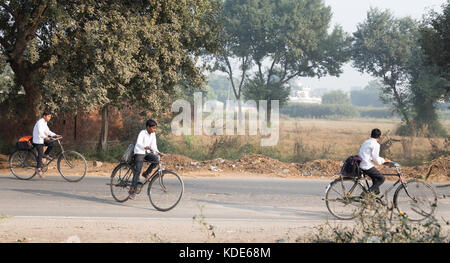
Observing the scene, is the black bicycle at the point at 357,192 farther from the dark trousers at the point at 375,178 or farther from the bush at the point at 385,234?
the bush at the point at 385,234

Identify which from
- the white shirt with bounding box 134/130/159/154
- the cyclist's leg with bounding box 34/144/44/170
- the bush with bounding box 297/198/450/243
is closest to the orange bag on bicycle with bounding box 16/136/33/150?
the cyclist's leg with bounding box 34/144/44/170

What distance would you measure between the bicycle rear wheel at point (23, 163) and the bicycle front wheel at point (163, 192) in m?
5.84

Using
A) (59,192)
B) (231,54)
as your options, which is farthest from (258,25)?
(59,192)

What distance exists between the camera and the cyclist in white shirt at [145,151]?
1073 cm

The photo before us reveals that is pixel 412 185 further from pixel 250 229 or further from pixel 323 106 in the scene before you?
pixel 323 106

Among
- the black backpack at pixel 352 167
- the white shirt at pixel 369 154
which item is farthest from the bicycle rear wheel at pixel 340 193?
the white shirt at pixel 369 154

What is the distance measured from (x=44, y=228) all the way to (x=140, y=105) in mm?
11197

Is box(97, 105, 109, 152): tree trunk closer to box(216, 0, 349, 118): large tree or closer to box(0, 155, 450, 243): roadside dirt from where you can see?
box(0, 155, 450, 243): roadside dirt

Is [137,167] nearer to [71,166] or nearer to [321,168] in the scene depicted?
[71,166]

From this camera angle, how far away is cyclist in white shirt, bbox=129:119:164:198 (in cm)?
1073

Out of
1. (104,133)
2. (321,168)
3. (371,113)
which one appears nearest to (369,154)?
(321,168)

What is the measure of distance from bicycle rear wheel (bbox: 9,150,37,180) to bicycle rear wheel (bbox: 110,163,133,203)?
4.53m

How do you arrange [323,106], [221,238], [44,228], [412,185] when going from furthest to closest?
1. [323,106]
2. [412,185]
3. [44,228]
4. [221,238]

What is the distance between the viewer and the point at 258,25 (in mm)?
50500
